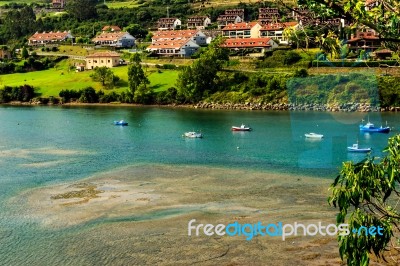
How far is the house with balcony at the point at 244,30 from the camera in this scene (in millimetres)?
98994

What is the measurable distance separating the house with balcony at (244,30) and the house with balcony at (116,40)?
66.1 feet

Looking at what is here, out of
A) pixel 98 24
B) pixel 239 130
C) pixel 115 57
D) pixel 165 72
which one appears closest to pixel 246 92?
pixel 165 72

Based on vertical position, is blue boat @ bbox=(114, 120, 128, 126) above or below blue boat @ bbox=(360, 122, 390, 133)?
above

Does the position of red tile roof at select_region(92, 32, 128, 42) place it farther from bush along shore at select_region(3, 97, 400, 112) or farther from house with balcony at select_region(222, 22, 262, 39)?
bush along shore at select_region(3, 97, 400, 112)

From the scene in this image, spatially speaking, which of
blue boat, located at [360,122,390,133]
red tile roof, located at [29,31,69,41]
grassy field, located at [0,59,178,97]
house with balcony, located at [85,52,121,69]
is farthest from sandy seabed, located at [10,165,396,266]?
red tile roof, located at [29,31,69,41]

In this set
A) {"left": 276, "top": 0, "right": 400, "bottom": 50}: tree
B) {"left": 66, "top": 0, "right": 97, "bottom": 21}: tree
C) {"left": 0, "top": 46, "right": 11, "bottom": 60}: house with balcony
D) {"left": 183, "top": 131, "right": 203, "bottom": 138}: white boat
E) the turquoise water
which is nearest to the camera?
{"left": 276, "top": 0, "right": 400, "bottom": 50}: tree

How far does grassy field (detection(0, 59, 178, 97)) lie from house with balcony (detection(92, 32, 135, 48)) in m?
15.4

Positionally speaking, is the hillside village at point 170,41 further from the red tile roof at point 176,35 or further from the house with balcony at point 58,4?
the house with balcony at point 58,4

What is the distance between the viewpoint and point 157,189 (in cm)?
3025

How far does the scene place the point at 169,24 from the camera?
12456cm

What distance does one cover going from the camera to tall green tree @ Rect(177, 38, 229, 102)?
75125 millimetres

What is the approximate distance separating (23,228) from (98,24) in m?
113

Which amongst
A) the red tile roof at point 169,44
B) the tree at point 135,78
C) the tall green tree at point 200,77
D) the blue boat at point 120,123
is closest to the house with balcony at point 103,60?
the red tile roof at point 169,44

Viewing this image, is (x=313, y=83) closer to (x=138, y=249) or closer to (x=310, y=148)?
(x=310, y=148)
